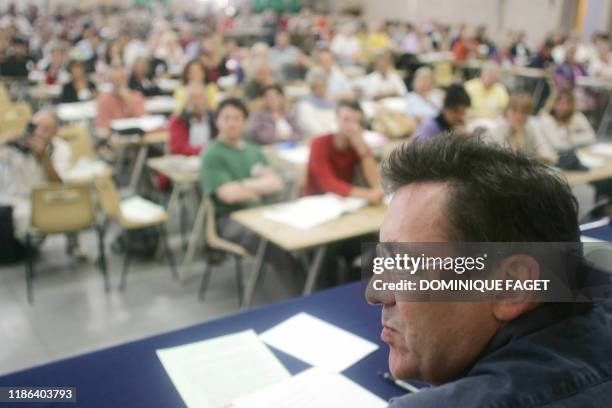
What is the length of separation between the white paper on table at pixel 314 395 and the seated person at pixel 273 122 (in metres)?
3.92

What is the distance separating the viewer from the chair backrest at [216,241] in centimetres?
340

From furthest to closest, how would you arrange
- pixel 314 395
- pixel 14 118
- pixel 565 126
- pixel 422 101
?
pixel 422 101 → pixel 14 118 → pixel 565 126 → pixel 314 395

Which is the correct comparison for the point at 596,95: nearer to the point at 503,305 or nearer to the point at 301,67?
the point at 301,67

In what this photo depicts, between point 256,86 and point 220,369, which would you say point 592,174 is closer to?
point 256,86

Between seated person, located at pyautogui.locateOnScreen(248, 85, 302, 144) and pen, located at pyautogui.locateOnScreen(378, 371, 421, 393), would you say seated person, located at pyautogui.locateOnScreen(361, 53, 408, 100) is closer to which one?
seated person, located at pyautogui.locateOnScreen(248, 85, 302, 144)

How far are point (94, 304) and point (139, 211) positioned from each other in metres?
0.70

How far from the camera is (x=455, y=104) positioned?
167 inches

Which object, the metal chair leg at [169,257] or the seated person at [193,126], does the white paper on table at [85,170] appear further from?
the metal chair leg at [169,257]

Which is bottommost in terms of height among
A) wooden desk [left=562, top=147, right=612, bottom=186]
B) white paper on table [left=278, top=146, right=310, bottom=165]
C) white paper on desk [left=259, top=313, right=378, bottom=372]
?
wooden desk [left=562, top=147, right=612, bottom=186]

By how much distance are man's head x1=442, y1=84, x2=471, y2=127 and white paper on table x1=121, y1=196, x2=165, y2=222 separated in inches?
82.4

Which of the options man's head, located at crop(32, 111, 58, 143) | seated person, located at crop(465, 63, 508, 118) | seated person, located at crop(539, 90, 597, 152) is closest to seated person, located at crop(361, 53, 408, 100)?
seated person, located at crop(465, 63, 508, 118)

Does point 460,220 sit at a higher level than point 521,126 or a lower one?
higher

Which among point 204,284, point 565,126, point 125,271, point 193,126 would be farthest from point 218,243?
point 565,126

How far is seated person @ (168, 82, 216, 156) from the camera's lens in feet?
15.8
